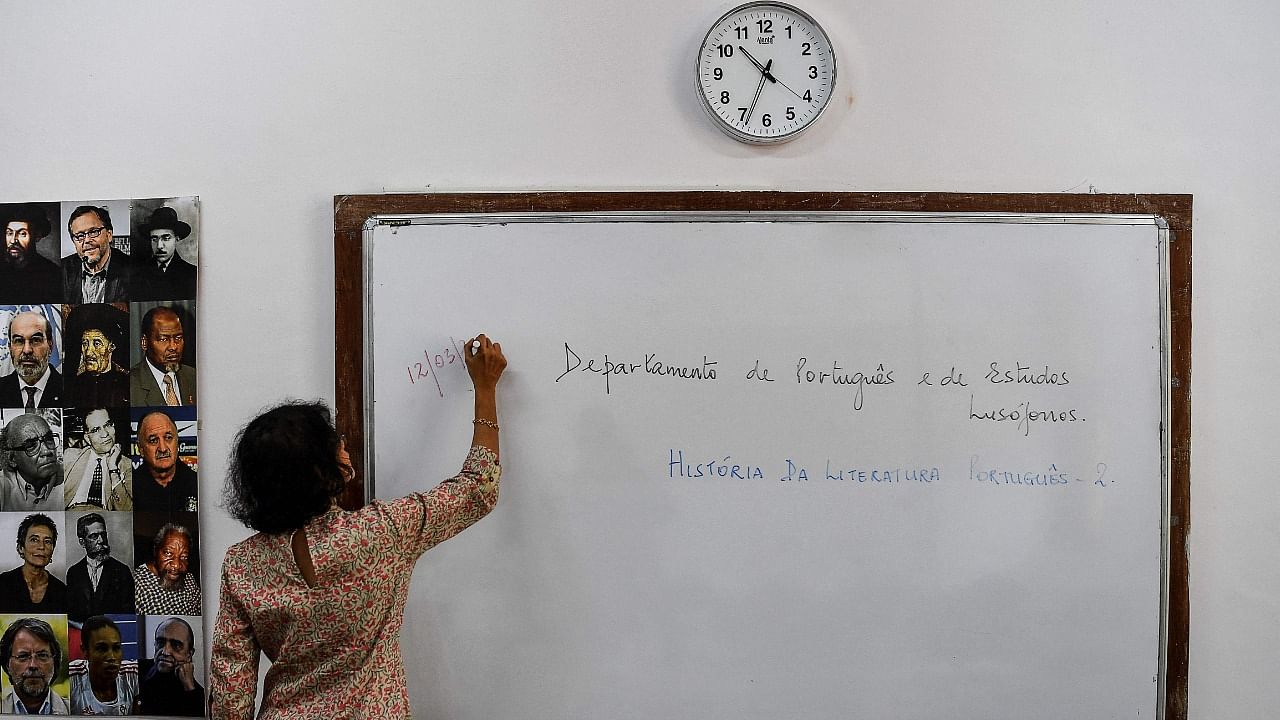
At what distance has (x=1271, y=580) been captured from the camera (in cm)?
141

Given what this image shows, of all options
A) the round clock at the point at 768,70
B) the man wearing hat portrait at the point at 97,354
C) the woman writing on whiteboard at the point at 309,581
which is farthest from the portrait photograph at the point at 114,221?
the round clock at the point at 768,70

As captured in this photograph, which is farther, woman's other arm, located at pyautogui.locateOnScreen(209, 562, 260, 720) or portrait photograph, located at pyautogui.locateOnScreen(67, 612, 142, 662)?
portrait photograph, located at pyautogui.locateOnScreen(67, 612, 142, 662)

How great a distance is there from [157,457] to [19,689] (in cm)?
55

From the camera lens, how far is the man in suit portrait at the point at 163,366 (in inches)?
55.5

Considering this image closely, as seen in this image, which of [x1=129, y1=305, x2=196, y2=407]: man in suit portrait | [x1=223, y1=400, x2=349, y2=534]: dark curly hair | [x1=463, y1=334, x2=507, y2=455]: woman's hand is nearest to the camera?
[x1=223, y1=400, x2=349, y2=534]: dark curly hair

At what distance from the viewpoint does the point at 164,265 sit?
4.63 ft

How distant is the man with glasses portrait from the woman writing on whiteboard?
21.4 inches

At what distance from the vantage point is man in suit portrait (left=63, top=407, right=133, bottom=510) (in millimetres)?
1421

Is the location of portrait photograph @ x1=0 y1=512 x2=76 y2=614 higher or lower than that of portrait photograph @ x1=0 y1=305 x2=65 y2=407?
lower

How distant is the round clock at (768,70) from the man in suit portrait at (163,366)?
111 centimetres

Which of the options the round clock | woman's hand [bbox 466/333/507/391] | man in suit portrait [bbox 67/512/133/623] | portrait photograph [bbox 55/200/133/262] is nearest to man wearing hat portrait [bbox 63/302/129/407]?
portrait photograph [bbox 55/200/133/262]

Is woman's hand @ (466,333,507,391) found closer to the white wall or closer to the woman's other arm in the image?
the white wall

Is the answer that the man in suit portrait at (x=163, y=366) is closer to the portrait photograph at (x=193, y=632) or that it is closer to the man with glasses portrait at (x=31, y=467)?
the man with glasses portrait at (x=31, y=467)

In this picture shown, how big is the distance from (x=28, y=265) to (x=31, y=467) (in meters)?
0.40
